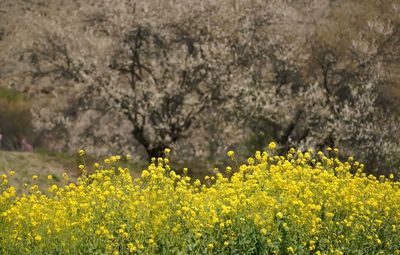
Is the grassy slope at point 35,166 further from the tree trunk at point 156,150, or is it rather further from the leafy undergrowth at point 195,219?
the leafy undergrowth at point 195,219

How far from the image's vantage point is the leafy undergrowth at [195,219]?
709cm

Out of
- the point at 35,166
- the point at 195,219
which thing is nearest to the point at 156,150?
the point at 35,166

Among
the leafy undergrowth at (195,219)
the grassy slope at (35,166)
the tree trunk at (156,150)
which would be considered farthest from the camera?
the tree trunk at (156,150)

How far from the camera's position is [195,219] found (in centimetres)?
753

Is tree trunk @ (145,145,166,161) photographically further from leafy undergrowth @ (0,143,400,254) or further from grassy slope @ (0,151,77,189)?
leafy undergrowth @ (0,143,400,254)

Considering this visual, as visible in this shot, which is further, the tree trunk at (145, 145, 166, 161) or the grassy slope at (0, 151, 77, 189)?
the tree trunk at (145, 145, 166, 161)

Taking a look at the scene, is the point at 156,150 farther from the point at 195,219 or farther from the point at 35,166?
the point at 195,219

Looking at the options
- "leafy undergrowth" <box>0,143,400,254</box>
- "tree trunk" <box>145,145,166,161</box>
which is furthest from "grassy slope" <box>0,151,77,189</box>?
"leafy undergrowth" <box>0,143,400,254</box>

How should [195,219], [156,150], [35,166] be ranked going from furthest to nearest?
[156,150] → [35,166] → [195,219]

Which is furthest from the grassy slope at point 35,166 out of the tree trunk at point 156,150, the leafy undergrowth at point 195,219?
the leafy undergrowth at point 195,219

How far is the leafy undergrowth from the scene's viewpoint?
7.09 metres

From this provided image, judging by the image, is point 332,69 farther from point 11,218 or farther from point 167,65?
point 11,218

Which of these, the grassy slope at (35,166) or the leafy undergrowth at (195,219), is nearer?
the leafy undergrowth at (195,219)

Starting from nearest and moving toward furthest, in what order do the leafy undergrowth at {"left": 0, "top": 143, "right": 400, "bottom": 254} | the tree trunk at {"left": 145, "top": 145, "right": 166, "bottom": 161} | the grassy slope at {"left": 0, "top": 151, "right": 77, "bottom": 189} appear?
1. the leafy undergrowth at {"left": 0, "top": 143, "right": 400, "bottom": 254}
2. the grassy slope at {"left": 0, "top": 151, "right": 77, "bottom": 189}
3. the tree trunk at {"left": 145, "top": 145, "right": 166, "bottom": 161}
